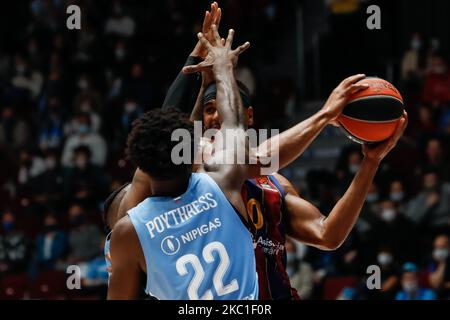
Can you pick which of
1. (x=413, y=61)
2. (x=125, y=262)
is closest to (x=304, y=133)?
(x=125, y=262)

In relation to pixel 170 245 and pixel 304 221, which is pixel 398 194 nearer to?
pixel 304 221

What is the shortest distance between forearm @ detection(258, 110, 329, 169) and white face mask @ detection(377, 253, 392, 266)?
6.37 m

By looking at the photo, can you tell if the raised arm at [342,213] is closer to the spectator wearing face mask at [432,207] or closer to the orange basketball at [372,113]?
the orange basketball at [372,113]

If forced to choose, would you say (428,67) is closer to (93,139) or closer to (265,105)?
(265,105)

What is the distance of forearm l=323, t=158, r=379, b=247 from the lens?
14.2 ft

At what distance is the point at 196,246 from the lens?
3.72 metres

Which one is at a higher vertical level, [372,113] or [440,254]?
[372,113]

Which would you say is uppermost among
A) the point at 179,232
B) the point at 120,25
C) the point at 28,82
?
the point at 120,25

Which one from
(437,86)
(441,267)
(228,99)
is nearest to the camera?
(228,99)

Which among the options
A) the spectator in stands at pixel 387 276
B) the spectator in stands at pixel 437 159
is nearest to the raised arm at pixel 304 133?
the spectator in stands at pixel 387 276

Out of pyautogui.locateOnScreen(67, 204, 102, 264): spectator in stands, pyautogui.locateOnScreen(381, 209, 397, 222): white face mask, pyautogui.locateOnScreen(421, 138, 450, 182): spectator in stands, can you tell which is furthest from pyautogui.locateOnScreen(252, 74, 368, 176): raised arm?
pyautogui.locateOnScreen(67, 204, 102, 264): spectator in stands

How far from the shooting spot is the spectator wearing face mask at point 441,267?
31.8 ft

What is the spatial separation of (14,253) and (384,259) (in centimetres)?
532

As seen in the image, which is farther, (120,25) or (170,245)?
(120,25)
